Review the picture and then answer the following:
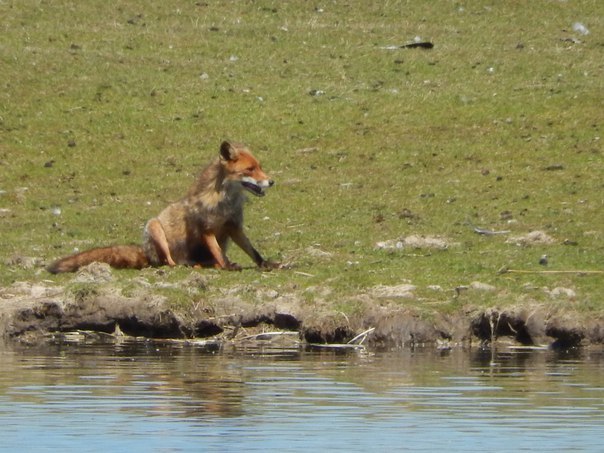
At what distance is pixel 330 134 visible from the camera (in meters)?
23.5

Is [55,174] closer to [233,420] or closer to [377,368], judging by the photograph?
[377,368]

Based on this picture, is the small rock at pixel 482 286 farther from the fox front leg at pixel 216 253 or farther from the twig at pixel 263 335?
the fox front leg at pixel 216 253

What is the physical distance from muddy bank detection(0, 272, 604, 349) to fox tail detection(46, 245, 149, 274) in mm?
462

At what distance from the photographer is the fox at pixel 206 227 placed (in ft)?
55.6

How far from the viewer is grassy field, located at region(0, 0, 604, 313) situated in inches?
672

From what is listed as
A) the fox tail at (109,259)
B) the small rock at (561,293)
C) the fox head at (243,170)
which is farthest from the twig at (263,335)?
the small rock at (561,293)

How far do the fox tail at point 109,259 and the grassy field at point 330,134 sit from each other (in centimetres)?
33

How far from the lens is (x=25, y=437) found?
10.1m

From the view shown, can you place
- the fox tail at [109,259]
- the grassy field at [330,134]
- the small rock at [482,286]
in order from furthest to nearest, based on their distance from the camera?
the grassy field at [330,134] < the fox tail at [109,259] < the small rock at [482,286]

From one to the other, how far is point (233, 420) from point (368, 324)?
15.2ft

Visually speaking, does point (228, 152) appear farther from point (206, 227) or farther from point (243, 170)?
point (206, 227)

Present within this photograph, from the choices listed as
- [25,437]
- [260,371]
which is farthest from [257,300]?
[25,437]

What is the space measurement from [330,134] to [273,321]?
8.27 metres

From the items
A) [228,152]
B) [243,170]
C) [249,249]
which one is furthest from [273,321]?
[228,152]
